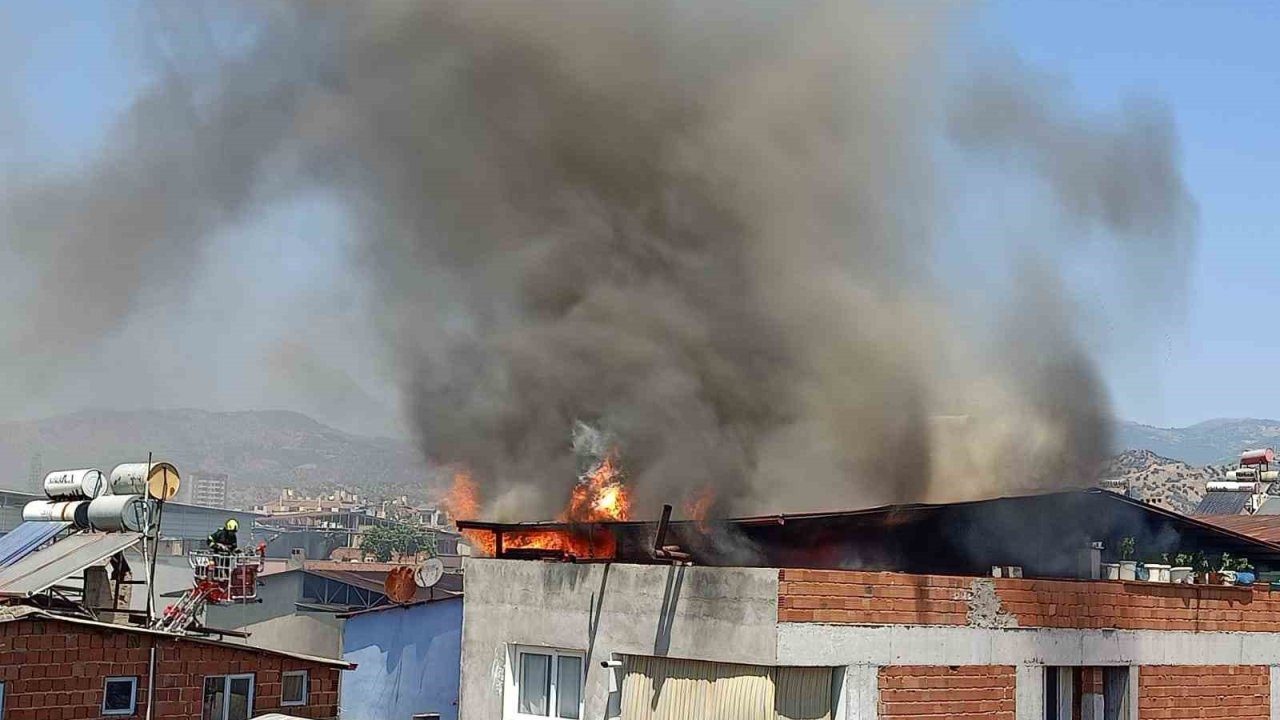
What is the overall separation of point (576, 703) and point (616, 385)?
10.1 m

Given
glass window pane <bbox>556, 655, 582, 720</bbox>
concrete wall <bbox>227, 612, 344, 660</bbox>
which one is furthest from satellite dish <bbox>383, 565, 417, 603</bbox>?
concrete wall <bbox>227, 612, 344, 660</bbox>

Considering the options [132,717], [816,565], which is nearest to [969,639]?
[816,565]

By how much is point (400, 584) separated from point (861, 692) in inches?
396

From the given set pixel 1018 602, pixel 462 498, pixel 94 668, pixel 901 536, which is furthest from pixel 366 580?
pixel 1018 602

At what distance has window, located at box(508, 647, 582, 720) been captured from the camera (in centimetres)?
1808

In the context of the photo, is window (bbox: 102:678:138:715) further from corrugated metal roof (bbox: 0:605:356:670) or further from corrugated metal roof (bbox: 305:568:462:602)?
corrugated metal roof (bbox: 305:568:462:602)

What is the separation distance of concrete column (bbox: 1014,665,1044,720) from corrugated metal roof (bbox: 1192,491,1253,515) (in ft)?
117

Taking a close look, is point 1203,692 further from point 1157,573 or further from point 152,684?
point 152,684

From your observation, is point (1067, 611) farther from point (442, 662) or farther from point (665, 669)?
point (442, 662)

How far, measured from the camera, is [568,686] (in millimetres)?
18156

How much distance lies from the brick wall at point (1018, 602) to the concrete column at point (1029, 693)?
1.85 ft

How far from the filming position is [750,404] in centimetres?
2884

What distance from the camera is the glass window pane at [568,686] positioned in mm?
18031

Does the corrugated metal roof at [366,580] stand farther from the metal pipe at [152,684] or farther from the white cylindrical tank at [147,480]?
the metal pipe at [152,684]
